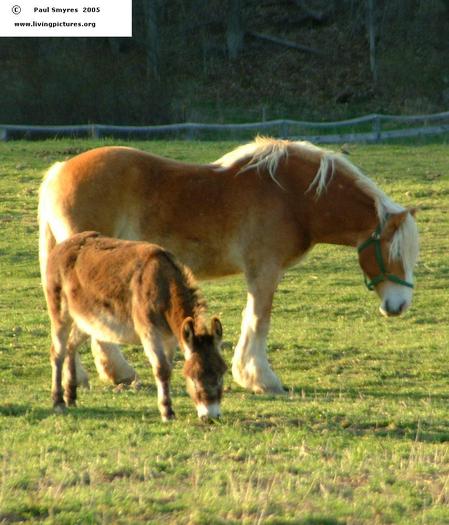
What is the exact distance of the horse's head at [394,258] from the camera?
9695mm

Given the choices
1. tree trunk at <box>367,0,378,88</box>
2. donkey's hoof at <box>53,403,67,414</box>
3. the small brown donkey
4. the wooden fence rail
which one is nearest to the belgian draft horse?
the small brown donkey

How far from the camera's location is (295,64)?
4175cm

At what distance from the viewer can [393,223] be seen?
9.70 meters

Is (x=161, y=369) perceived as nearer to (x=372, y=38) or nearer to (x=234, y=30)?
(x=372, y=38)

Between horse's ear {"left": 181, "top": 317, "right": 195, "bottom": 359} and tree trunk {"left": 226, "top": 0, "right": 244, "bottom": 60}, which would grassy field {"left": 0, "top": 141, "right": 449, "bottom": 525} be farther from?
tree trunk {"left": 226, "top": 0, "right": 244, "bottom": 60}

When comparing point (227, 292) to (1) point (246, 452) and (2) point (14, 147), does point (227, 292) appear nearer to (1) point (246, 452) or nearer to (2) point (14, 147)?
(1) point (246, 452)

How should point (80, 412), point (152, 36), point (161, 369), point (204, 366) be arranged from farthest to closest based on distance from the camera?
point (152, 36) → point (80, 412) → point (161, 369) → point (204, 366)

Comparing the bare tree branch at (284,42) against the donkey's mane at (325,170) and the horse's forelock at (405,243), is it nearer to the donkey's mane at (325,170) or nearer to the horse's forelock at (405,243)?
the donkey's mane at (325,170)

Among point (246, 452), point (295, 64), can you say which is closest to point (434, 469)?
point (246, 452)

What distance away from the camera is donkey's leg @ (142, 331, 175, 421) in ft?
24.5

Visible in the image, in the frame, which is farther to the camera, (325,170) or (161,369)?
(325,170)

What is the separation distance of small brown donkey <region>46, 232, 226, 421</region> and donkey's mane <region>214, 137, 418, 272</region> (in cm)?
221

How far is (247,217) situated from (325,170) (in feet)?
2.69

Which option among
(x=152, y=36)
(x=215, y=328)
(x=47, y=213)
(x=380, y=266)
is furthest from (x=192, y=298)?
(x=152, y=36)
